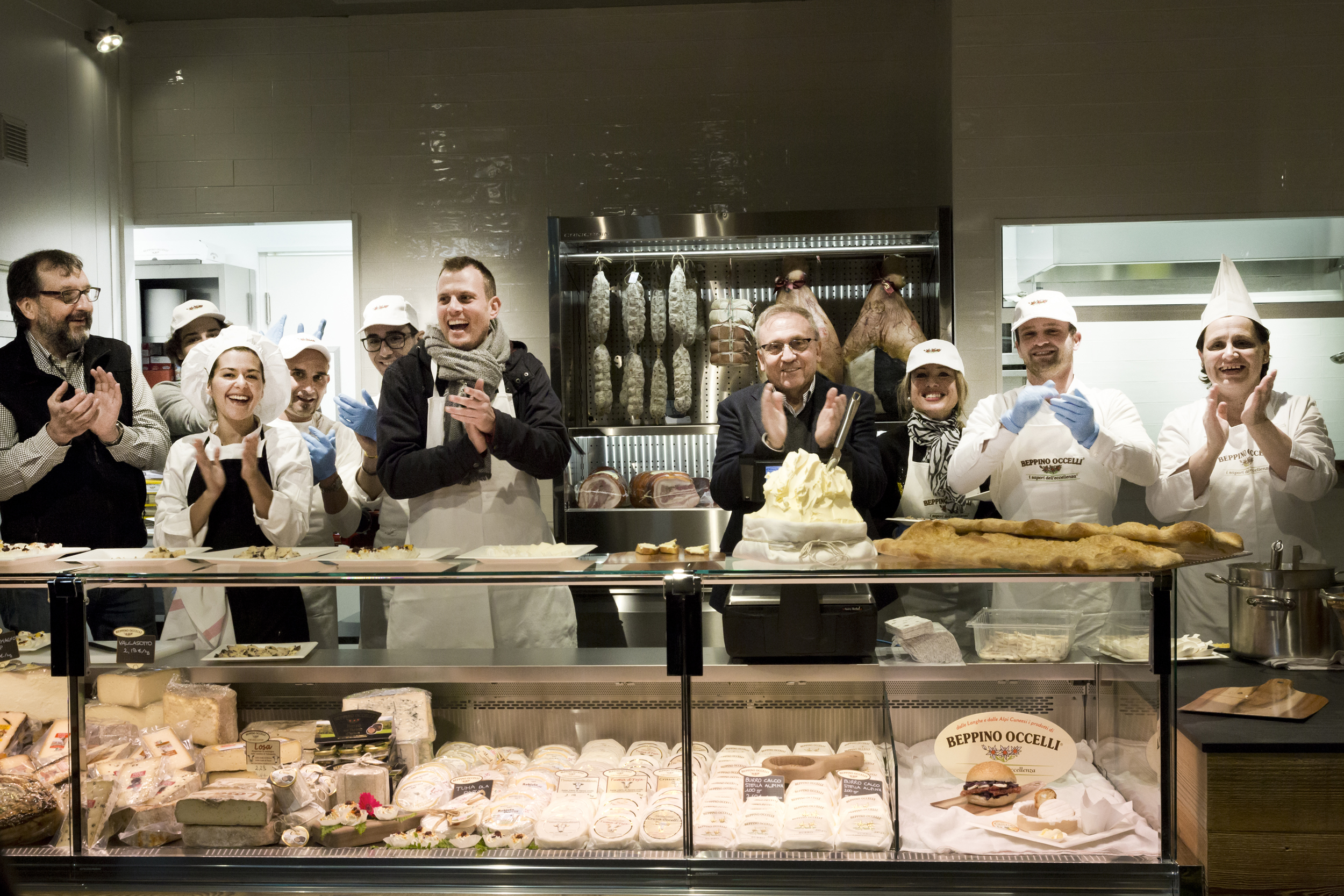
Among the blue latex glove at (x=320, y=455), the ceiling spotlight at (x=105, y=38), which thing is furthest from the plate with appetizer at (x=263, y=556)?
the ceiling spotlight at (x=105, y=38)

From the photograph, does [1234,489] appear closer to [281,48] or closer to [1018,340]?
[1018,340]

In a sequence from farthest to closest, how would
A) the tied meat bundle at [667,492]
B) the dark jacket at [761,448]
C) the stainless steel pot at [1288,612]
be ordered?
1. the tied meat bundle at [667,492]
2. the dark jacket at [761,448]
3. the stainless steel pot at [1288,612]

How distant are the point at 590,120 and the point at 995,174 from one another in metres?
2.03

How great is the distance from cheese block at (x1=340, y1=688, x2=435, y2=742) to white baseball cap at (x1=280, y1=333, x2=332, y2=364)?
2163mm

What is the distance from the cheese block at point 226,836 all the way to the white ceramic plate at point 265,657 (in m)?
0.41

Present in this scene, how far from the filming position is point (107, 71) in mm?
5344

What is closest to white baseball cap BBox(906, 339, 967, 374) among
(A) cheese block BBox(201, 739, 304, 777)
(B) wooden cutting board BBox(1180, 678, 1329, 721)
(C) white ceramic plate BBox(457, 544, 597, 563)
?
(B) wooden cutting board BBox(1180, 678, 1329, 721)

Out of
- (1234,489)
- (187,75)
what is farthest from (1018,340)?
(187,75)

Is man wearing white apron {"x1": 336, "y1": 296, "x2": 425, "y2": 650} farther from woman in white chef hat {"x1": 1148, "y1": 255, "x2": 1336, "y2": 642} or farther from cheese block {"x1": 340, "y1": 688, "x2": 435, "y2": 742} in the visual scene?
woman in white chef hat {"x1": 1148, "y1": 255, "x2": 1336, "y2": 642}

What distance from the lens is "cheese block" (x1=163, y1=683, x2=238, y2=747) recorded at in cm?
204

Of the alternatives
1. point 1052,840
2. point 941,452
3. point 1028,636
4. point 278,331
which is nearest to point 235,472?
point 278,331

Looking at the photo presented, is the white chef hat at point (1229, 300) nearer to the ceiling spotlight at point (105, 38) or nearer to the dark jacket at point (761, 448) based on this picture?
the dark jacket at point (761, 448)

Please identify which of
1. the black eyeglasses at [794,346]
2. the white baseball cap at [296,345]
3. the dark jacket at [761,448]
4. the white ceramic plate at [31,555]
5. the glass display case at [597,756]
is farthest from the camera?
the white baseball cap at [296,345]

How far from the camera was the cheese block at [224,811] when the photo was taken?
70.8 inches
